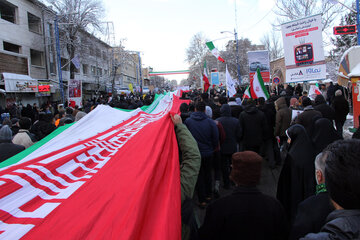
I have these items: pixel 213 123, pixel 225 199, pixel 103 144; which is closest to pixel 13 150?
pixel 103 144

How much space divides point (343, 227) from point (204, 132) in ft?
12.2

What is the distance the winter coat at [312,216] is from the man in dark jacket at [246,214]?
0.16 meters

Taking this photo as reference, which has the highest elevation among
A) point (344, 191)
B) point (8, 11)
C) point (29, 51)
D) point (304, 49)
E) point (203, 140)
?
point (8, 11)

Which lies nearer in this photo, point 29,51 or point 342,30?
point 342,30

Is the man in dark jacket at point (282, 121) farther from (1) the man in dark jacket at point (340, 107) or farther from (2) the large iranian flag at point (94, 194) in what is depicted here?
(2) the large iranian flag at point (94, 194)

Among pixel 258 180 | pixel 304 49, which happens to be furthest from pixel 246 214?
pixel 304 49

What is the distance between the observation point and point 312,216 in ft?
6.00

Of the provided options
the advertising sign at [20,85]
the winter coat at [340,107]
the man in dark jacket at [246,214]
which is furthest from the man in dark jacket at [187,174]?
the advertising sign at [20,85]

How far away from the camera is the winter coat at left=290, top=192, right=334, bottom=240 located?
5.89 feet

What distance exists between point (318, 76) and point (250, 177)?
8495 millimetres

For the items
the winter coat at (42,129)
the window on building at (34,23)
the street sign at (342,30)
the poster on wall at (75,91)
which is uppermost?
the window on building at (34,23)

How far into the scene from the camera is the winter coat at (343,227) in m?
1.18

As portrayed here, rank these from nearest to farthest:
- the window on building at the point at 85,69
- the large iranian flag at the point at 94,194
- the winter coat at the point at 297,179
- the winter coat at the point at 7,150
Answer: the large iranian flag at the point at 94,194
the winter coat at the point at 297,179
the winter coat at the point at 7,150
the window on building at the point at 85,69

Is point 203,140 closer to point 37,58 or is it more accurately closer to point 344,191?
point 344,191
